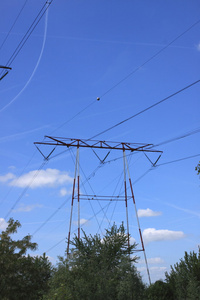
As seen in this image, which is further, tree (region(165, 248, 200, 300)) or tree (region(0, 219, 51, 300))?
tree (region(0, 219, 51, 300))

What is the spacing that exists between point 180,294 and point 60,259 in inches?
592

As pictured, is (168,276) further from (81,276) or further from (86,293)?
(86,293)

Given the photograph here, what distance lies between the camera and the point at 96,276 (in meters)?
33.8

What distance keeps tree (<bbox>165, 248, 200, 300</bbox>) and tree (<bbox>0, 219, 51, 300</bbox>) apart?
16251 millimetres

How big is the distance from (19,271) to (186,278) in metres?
21.5

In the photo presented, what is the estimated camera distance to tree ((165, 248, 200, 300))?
131 feet

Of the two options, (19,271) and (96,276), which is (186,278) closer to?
(96,276)

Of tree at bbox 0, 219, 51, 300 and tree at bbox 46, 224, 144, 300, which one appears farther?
tree at bbox 0, 219, 51, 300

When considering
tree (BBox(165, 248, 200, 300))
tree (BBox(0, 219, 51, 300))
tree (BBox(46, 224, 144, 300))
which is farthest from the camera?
tree (BBox(0, 219, 51, 300))

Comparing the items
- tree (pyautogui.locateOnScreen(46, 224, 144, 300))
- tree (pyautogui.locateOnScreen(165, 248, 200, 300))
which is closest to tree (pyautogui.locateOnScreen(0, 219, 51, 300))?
tree (pyautogui.locateOnScreen(46, 224, 144, 300))

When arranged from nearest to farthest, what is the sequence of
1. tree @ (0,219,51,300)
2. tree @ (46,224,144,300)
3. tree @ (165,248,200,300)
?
tree @ (46,224,144,300)
tree @ (165,248,200,300)
tree @ (0,219,51,300)

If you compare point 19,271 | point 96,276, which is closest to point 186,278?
point 96,276

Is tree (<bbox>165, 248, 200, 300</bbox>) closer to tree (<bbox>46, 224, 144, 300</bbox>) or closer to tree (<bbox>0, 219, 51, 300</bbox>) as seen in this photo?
tree (<bbox>46, 224, 144, 300</bbox>)

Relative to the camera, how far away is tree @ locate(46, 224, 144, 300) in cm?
3039
